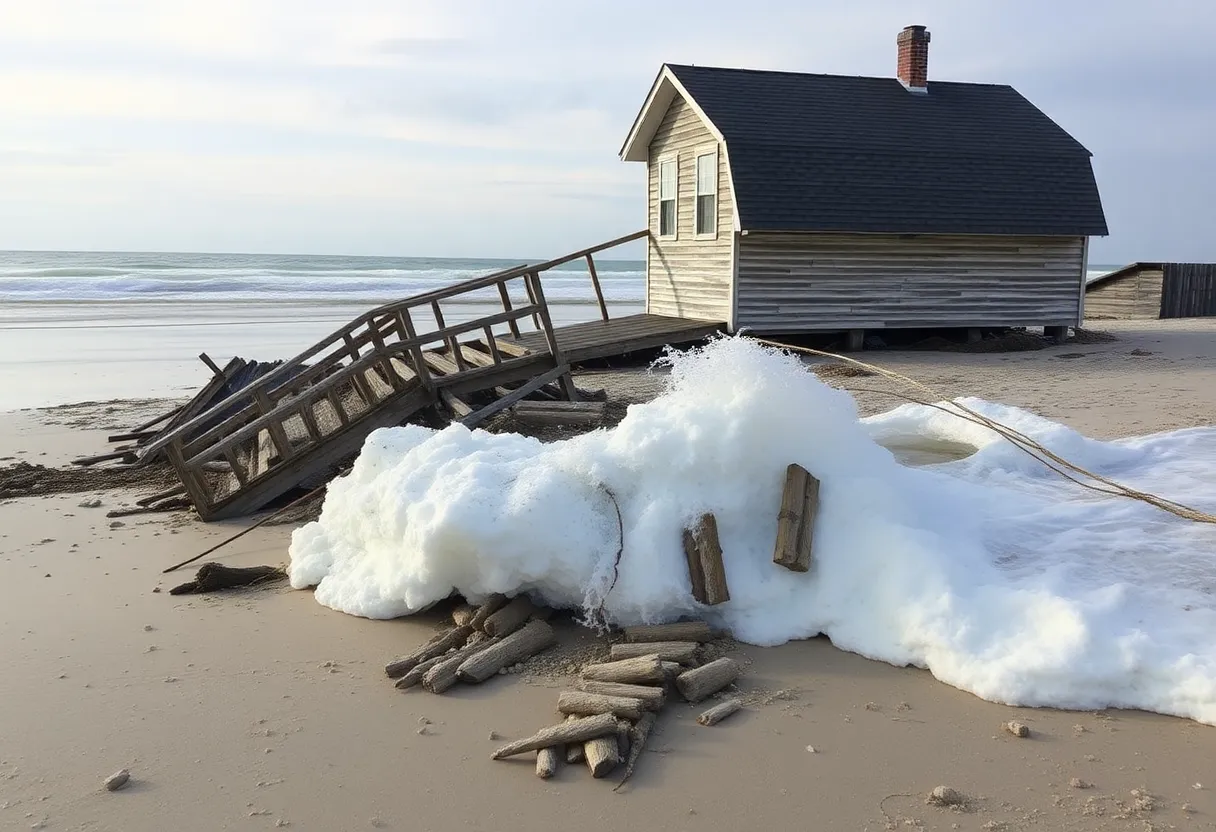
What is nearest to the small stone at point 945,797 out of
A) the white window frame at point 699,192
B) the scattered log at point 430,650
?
the scattered log at point 430,650

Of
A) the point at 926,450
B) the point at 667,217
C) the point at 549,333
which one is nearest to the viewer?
the point at 926,450

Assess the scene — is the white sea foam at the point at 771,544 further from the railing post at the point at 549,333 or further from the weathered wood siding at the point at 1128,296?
the weathered wood siding at the point at 1128,296

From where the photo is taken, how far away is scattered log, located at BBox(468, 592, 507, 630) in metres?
5.04

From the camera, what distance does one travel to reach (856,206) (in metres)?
16.5

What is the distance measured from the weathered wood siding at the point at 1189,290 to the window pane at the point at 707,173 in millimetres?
15070

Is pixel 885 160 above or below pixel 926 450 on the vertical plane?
above

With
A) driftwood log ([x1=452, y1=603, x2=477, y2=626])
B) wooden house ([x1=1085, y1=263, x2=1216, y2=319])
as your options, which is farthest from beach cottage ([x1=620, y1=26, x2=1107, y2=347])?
driftwood log ([x1=452, y1=603, x2=477, y2=626])

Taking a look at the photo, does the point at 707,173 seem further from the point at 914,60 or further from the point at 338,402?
the point at 338,402

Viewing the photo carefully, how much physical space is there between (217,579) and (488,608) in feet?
6.55

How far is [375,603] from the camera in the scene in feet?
17.9

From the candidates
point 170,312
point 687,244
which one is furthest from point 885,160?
point 170,312

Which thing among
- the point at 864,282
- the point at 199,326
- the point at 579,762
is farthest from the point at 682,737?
the point at 199,326

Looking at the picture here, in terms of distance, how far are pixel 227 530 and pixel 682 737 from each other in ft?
15.8

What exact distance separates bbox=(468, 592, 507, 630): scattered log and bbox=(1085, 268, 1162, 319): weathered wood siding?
83.4 ft
